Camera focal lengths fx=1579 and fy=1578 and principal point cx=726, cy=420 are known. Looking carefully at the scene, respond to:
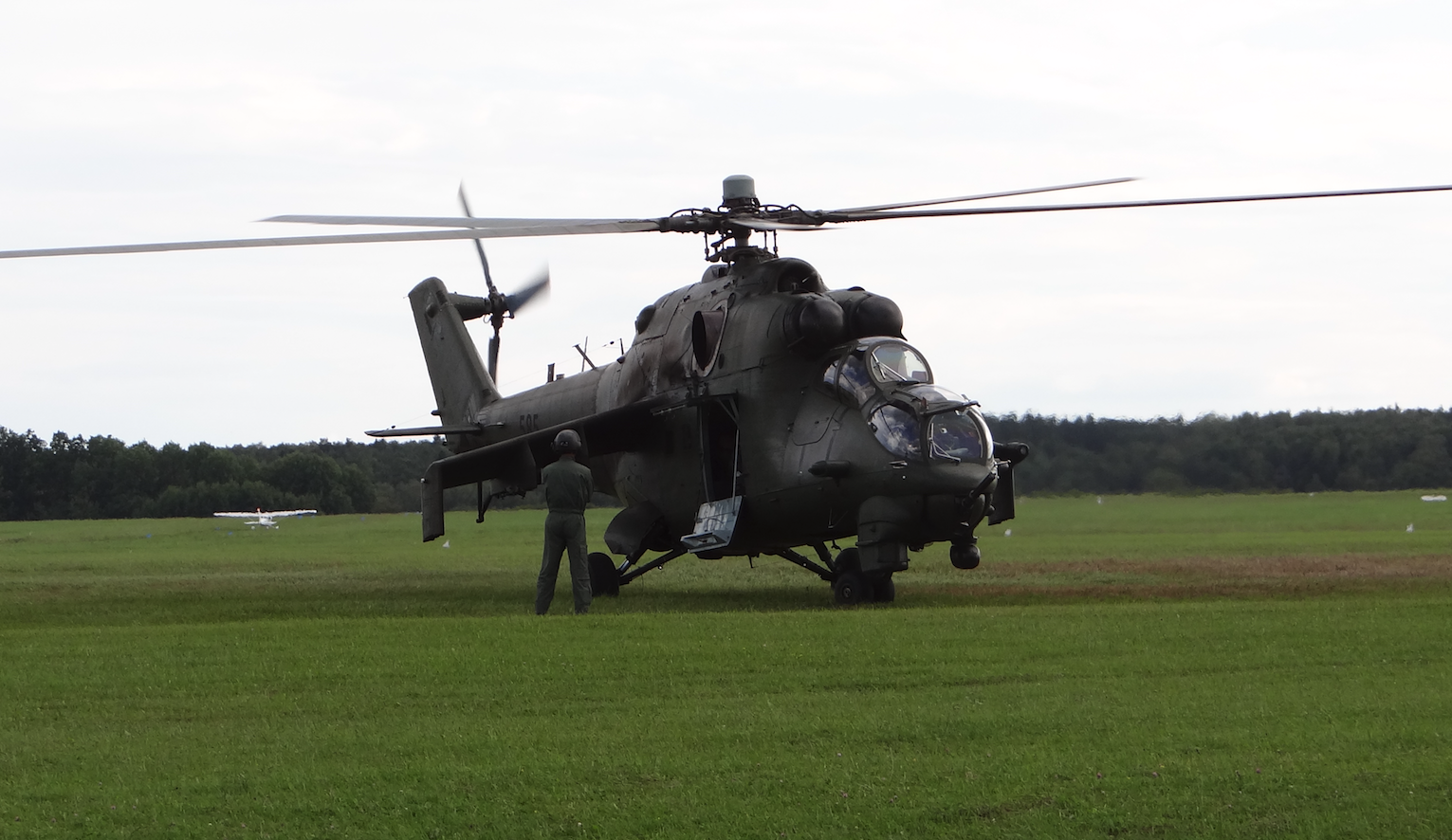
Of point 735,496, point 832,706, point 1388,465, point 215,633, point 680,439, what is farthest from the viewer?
point 1388,465

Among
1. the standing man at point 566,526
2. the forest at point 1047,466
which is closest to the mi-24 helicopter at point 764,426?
the standing man at point 566,526

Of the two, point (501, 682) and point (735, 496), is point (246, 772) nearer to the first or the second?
point (501, 682)

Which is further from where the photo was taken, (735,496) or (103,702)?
(735,496)

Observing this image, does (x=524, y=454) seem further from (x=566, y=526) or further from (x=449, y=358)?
(x=449, y=358)

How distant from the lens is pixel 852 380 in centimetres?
1886

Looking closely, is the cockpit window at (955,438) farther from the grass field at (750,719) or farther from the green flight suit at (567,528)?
the green flight suit at (567,528)

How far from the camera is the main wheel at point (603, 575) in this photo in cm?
2234

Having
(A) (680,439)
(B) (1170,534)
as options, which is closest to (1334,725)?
(A) (680,439)

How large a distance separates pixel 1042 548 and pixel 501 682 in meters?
24.0

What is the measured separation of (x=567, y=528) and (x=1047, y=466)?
102ft

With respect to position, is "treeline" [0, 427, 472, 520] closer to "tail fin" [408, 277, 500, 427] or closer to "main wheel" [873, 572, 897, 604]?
"tail fin" [408, 277, 500, 427]

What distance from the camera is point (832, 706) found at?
402 inches

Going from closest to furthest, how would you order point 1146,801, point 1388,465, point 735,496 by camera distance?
point 1146,801
point 735,496
point 1388,465

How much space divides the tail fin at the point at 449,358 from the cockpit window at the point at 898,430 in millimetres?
10578
